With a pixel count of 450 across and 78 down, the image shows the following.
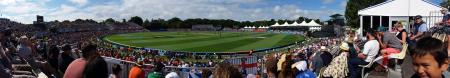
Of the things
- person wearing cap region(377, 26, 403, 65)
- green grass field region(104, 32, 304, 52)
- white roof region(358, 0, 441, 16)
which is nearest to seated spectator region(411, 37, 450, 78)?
person wearing cap region(377, 26, 403, 65)

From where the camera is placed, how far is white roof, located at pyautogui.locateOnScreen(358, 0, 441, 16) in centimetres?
2601

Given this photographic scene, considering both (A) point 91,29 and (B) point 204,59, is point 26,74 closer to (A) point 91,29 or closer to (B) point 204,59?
(B) point 204,59

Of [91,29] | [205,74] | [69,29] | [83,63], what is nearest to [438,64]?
[83,63]

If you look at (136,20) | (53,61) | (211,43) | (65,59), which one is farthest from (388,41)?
(136,20)

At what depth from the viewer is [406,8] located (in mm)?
26266

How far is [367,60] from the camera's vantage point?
824cm

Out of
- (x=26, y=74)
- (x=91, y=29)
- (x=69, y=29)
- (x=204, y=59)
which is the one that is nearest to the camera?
(x=26, y=74)

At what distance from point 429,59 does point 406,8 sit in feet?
81.6

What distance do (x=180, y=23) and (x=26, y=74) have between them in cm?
17019

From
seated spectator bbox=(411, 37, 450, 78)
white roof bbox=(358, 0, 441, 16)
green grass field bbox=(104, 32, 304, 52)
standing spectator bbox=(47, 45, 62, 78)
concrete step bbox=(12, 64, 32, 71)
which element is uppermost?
white roof bbox=(358, 0, 441, 16)

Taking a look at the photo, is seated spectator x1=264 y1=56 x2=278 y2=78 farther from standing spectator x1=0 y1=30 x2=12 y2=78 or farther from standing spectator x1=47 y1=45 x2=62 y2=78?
standing spectator x1=47 y1=45 x2=62 y2=78

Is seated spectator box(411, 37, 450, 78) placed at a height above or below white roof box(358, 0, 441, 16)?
below

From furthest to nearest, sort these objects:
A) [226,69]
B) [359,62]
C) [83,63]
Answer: [359,62], [83,63], [226,69]

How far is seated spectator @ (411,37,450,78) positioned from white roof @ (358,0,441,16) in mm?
24322
